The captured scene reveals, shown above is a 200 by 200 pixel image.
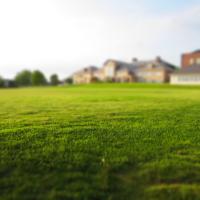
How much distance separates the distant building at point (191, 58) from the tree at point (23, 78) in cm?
5579

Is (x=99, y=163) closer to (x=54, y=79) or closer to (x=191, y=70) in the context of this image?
(x=191, y=70)

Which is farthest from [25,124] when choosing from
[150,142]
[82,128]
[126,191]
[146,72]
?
[146,72]

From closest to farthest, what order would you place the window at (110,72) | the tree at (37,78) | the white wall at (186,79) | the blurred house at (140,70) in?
the white wall at (186,79) < the blurred house at (140,70) < the window at (110,72) < the tree at (37,78)

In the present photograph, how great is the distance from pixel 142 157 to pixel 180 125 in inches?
95.2

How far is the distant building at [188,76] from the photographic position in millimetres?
46719

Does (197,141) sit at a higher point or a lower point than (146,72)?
Result: lower

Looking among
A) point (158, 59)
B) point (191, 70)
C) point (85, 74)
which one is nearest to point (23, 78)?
point (85, 74)

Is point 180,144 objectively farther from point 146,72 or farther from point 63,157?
point 146,72

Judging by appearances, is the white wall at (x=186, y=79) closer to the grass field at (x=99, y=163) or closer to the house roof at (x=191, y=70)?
the house roof at (x=191, y=70)

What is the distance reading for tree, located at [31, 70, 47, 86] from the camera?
75625 mm

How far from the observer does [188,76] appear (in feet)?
156

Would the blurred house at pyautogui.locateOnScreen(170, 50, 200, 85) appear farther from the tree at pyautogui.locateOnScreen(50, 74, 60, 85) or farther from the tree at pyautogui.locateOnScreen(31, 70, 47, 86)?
the tree at pyautogui.locateOnScreen(31, 70, 47, 86)

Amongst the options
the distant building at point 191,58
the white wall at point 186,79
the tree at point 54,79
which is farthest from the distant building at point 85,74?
the white wall at point 186,79

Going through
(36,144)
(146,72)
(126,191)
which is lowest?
(126,191)
